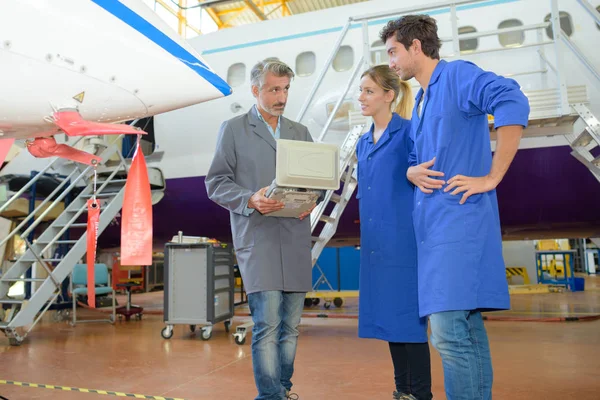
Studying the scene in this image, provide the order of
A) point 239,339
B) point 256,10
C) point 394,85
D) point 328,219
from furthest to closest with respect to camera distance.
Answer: point 256,10, point 239,339, point 328,219, point 394,85

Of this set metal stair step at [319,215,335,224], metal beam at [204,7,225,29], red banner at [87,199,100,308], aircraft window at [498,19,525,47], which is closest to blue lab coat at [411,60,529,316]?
red banner at [87,199,100,308]

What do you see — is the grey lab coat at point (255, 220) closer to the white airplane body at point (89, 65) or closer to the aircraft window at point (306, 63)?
the white airplane body at point (89, 65)

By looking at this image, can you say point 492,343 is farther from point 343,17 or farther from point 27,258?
point 27,258

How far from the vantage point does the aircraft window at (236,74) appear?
6845 mm

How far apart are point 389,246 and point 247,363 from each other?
2.28 meters

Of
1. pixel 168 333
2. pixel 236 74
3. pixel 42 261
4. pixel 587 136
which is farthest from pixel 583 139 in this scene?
pixel 42 261

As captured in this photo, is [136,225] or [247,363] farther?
[247,363]

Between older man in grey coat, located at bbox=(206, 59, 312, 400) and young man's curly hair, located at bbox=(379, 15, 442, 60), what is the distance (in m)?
0.61

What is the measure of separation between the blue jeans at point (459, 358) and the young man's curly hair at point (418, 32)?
101 centimetres

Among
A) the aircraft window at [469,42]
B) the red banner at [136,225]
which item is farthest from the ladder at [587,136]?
the red banner at [136,225]

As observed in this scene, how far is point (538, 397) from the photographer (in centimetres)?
284

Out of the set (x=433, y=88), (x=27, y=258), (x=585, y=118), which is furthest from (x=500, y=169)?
(x=27, y=258)

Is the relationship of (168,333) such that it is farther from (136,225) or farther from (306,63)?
(136,225)

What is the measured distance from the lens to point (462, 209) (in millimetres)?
1685
